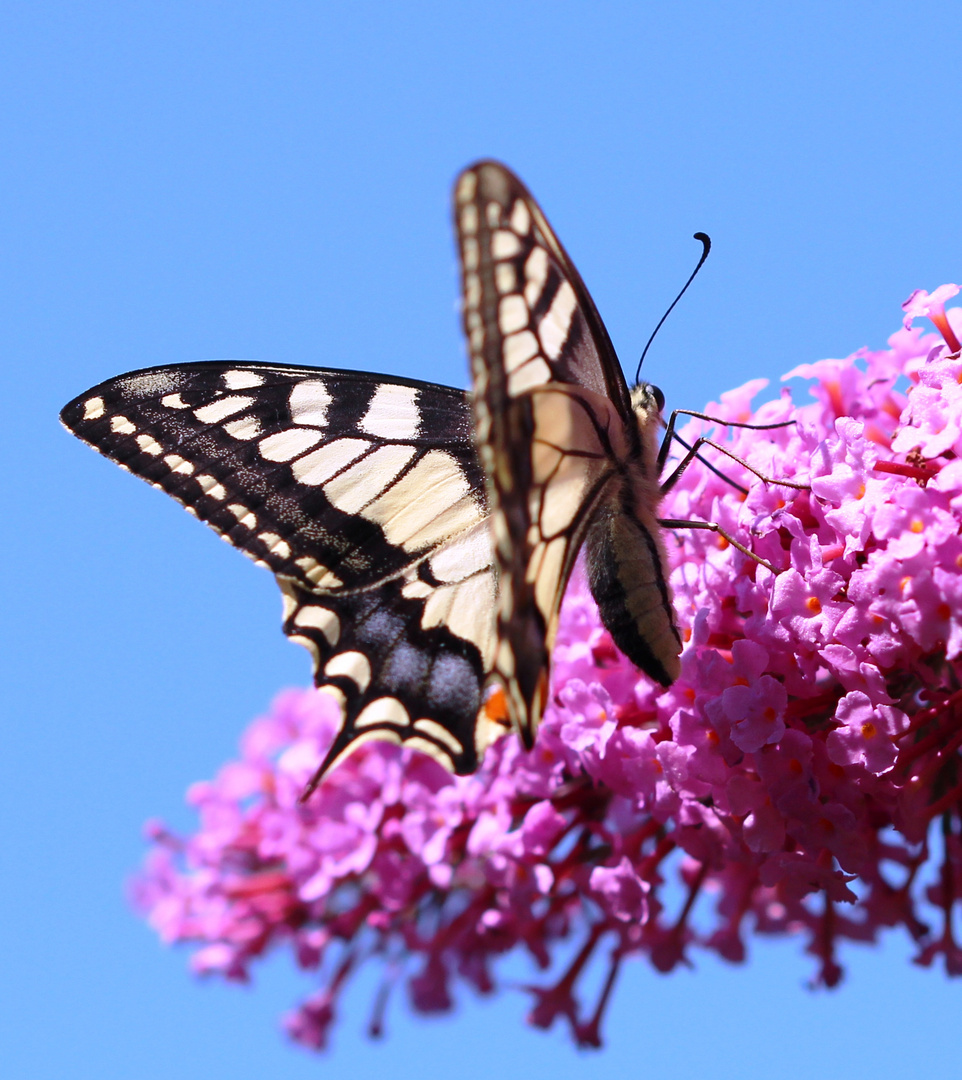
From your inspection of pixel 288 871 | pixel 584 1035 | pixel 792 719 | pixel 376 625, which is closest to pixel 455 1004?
pixel 584 1035

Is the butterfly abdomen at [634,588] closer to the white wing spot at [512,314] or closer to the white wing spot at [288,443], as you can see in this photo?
the white wing spot at [512,314]

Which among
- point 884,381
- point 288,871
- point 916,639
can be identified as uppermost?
point 884,381

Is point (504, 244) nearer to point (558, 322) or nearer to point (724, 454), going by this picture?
point (558, 322)

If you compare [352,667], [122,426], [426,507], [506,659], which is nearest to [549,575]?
[506,659]

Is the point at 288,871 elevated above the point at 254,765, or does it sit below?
below

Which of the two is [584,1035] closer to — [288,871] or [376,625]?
[288,871]

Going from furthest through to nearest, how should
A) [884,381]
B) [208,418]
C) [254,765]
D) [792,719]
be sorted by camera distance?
[254,765] → [208,418] → [884,381] → [792,719]

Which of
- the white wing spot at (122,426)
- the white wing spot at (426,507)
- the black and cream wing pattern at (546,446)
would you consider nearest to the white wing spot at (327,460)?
the white wing spot at (426,507)
